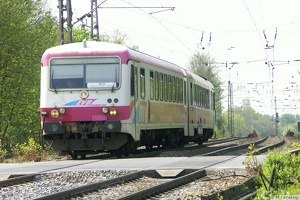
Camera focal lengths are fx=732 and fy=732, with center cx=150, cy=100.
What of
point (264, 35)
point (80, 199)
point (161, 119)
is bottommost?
point (80, 199)

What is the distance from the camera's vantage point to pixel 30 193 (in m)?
11.4

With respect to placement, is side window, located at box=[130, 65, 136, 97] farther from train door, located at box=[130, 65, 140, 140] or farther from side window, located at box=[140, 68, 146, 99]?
side window, located at box=[140, 68, 146, 99]

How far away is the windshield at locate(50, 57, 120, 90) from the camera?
18531mm

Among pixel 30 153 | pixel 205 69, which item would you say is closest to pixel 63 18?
pixel 30 153

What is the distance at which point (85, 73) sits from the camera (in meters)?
18.6

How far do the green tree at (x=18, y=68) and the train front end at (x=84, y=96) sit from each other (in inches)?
685

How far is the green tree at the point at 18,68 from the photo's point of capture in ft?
117

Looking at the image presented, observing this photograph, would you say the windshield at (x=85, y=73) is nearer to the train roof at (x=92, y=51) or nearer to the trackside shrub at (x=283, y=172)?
the train roof at (x=92, y=51)

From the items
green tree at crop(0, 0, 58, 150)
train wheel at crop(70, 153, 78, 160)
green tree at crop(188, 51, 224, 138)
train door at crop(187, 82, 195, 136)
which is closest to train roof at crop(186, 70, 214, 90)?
train door at crop(187, 82, 195, 136)

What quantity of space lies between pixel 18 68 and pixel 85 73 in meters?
18.8

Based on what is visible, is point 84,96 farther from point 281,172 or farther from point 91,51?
point 281,172

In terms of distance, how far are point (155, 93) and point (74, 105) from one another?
11.5ft

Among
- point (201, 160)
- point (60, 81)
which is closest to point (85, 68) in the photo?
point (60, 81)

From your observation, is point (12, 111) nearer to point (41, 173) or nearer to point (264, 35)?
point (264, 35)
